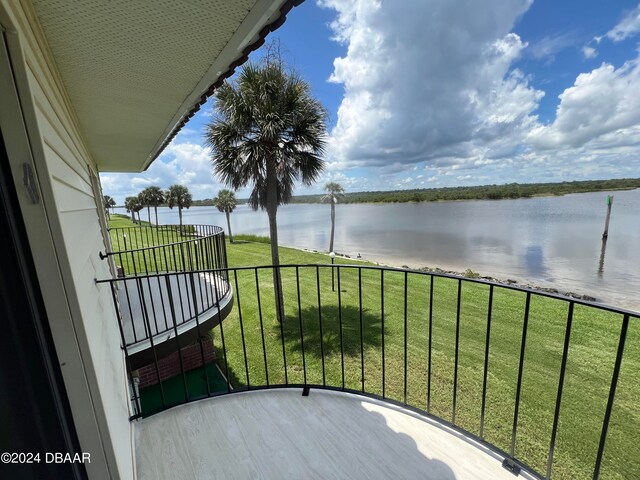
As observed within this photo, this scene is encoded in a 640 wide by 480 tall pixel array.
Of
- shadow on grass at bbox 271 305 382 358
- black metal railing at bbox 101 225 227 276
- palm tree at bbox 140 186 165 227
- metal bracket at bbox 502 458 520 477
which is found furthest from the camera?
palm tree at bbox 140 186 165 227

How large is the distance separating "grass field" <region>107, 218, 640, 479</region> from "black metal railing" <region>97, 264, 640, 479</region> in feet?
0.07

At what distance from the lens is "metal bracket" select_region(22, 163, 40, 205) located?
81 centimetres

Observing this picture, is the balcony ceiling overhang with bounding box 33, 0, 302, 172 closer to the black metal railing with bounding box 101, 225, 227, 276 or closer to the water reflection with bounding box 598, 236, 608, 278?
the black metal railing with bounding box 101, 225, 227, 276

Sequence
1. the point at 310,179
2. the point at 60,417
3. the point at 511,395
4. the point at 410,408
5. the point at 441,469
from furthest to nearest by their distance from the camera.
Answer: the point at 310,179 < the point at 511,395 < the point at 410,408 < the point at 441,469 < the point at 60,417

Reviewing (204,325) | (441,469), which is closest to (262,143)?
(204,325)

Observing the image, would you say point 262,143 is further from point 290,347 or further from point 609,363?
point 609,363

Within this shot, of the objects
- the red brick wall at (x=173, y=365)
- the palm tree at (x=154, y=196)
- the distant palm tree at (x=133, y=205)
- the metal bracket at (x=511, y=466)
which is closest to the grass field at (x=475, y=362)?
the red brick wall at (x=173, y=365)

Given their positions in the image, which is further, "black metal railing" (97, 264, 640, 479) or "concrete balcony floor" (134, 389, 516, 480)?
"black metal railing" (97, 264, 640, 479)

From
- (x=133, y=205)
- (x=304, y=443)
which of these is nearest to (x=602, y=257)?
(x=304, y=443)

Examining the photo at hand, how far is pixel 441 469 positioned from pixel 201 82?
98.6 inches

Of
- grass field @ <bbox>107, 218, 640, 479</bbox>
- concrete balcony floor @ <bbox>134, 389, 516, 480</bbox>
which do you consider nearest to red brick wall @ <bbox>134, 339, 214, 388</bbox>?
grass field @ <bbox>107, 218, 640, 479</bbox>

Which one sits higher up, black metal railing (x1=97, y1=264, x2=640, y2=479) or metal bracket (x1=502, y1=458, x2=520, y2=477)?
metal bracket (x1=502, y1=458, x2=520, y2=477)

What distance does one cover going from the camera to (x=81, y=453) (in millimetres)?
975

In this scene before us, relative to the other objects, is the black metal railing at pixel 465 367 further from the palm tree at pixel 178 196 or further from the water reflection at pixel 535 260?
the palm tree at pixel 178 196
